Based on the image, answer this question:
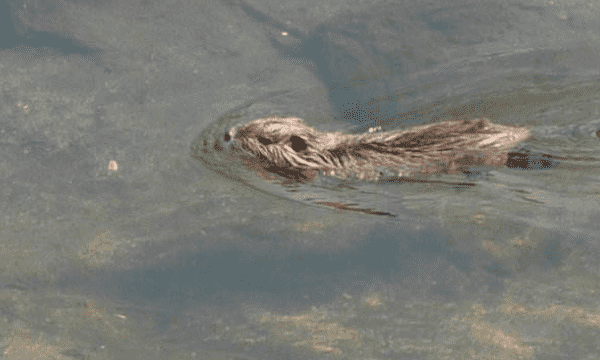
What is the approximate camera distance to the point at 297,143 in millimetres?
4023

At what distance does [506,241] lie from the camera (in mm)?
3963

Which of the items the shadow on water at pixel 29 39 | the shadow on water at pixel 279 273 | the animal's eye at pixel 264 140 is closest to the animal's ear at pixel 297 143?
the animal's eye at pixel 264 140

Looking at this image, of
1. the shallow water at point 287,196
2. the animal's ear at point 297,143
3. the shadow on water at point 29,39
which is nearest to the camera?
the shallow water at point 287,196

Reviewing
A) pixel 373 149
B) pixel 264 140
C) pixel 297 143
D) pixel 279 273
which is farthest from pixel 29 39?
pixel 373 149

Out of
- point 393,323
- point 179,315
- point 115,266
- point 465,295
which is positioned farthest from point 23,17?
point 465,295

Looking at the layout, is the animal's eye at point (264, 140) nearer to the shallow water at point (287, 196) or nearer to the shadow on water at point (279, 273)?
the shallow water at point (287, 196)

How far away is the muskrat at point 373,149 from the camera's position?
149 inches

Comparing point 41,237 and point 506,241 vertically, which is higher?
point 506,241

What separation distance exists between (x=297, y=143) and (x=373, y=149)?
0.67 meters

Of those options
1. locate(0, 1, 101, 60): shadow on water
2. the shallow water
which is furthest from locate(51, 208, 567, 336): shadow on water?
locate(0, 1, 101, 60): shadow on water

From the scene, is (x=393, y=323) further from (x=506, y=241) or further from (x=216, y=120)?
(x=216, y=120)

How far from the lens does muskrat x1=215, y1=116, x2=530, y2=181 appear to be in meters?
3.79

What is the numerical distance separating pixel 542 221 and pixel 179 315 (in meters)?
3.25

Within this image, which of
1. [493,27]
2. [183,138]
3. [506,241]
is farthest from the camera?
[493,27]
